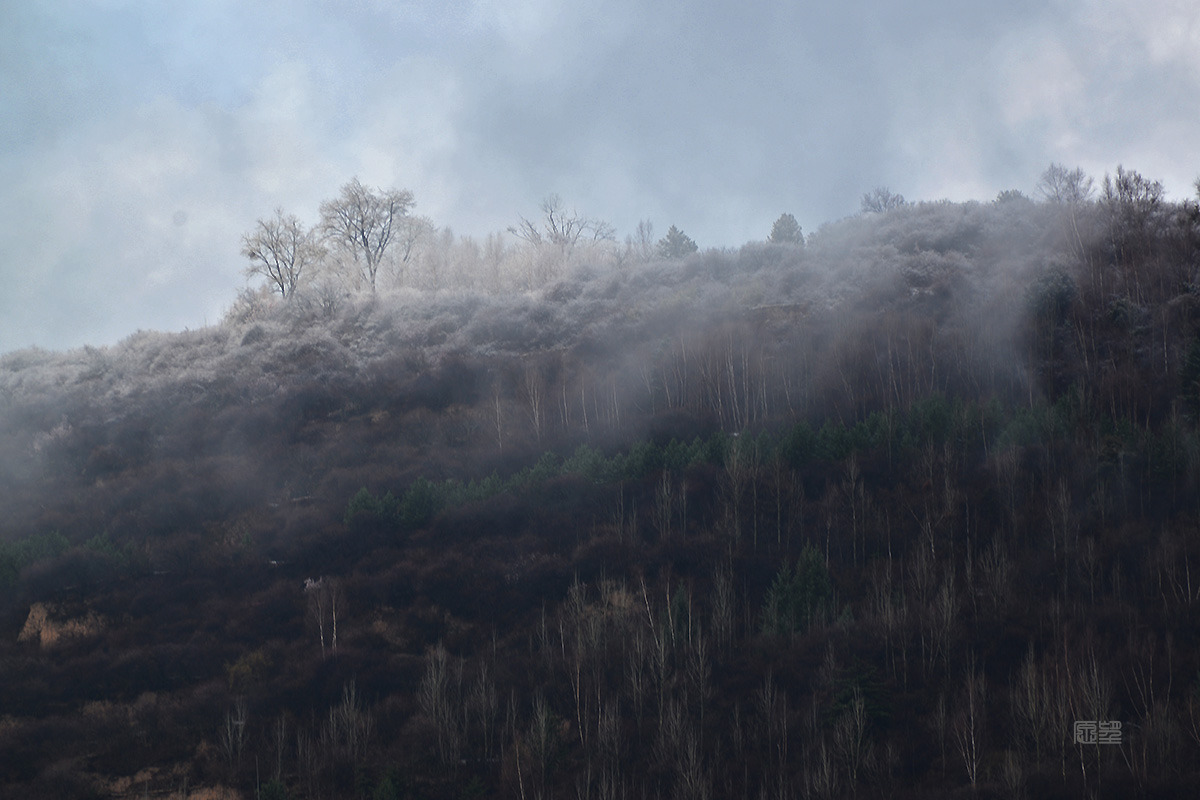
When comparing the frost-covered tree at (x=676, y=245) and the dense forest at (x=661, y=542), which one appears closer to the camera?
the dense forest at (x=661, y=542)

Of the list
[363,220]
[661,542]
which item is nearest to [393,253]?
[363,220]

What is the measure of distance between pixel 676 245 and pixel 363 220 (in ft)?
105

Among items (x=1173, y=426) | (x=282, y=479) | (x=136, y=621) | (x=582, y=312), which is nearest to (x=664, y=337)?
(x=582, y=312)

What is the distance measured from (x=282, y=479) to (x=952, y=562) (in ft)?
124

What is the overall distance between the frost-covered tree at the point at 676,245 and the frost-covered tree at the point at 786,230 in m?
8.36

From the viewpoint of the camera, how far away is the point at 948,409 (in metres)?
52.4

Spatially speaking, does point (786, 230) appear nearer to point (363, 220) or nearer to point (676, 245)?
point (676, 245)

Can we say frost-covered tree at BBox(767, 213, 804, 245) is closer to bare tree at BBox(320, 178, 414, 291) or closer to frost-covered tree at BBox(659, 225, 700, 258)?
A: frost-covered tree at BBox(659, 225, 700, 258)

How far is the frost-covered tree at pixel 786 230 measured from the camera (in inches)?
3669

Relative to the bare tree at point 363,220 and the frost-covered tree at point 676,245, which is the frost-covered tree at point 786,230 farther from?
the bare tree at point 363,220

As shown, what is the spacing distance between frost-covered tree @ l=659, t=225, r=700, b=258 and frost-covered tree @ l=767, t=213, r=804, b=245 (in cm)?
836

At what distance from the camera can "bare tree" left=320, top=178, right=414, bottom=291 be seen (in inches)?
3839

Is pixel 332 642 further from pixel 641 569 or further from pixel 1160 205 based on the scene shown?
pixel 1160 205

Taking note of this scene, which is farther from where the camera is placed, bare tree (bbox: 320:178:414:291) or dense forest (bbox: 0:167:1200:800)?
bare tree (bbox: 320:178:414:291)
